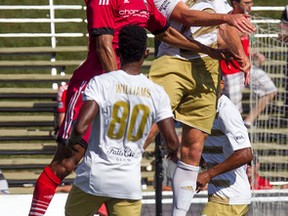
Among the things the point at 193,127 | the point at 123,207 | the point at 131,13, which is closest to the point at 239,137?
the point at 193,127

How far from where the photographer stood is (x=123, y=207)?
6.58 m

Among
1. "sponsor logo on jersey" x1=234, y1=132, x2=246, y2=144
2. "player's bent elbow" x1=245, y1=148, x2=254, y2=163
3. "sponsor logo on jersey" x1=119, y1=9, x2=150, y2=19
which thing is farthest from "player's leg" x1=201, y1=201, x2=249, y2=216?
"sponsor logo on jersey" x1=119, y1=9, x2=150, y2=19

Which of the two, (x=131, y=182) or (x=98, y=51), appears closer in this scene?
(x=131, y=182)

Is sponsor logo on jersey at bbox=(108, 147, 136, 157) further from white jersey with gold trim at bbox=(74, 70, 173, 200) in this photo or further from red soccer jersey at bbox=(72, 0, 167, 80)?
red soccer jersey at bbox=(72, 0, 167, 80)

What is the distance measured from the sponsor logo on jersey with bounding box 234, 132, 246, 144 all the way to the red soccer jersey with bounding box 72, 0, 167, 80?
3.55 feet

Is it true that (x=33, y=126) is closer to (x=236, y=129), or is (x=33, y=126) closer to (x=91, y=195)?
(x=236, y=129)

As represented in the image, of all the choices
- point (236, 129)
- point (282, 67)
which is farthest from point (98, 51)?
point (282, 67)

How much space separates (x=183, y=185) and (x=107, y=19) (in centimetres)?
140

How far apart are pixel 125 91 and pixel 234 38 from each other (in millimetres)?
1977

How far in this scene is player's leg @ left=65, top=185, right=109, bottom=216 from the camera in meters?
6.64

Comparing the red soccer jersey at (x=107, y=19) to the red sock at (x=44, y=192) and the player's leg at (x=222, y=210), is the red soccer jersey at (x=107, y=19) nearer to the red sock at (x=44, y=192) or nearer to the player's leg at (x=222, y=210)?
the red sock at (x=44, y=192)

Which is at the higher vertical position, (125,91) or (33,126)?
(125,91)

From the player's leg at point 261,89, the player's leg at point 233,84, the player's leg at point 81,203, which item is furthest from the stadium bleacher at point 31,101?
the player's leg at point 81,203

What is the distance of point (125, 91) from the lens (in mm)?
6445
